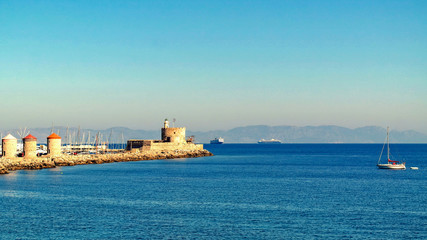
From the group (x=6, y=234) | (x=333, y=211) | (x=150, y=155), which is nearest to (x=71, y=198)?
(x=6, y=234)

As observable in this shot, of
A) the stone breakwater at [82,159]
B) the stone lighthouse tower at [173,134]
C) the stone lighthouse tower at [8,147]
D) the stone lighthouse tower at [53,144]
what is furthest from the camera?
the stone lighthouse tower at [173,134]

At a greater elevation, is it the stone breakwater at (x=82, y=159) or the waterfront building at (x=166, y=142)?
the waterfront building at (x=166, y=142)

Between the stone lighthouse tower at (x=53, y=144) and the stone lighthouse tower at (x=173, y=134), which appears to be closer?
the stone lighthouse tower at (x=53, y=144)

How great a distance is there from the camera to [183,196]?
4066cm

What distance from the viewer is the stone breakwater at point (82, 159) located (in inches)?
2729

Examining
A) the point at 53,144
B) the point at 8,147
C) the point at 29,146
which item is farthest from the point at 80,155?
the point at 8,147

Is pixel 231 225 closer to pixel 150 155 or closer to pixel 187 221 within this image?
pixel 187 221

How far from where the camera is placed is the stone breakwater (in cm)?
6932

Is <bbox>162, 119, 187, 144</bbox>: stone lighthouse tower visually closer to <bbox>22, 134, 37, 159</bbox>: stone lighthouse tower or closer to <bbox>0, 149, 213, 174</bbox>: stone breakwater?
<bbox>0, 149, 213, 174</bbox>: stone breakwater

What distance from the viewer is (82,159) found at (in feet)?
287

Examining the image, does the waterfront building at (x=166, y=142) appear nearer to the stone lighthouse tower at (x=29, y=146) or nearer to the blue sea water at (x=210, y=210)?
the stone lighthouse tower at (x=29, y=146)

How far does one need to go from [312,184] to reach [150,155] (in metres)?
59.0

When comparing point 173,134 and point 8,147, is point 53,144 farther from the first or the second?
point 173,134

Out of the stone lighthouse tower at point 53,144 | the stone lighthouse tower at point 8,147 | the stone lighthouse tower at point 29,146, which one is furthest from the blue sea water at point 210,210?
the stone lighthouse tower at point 53,144
